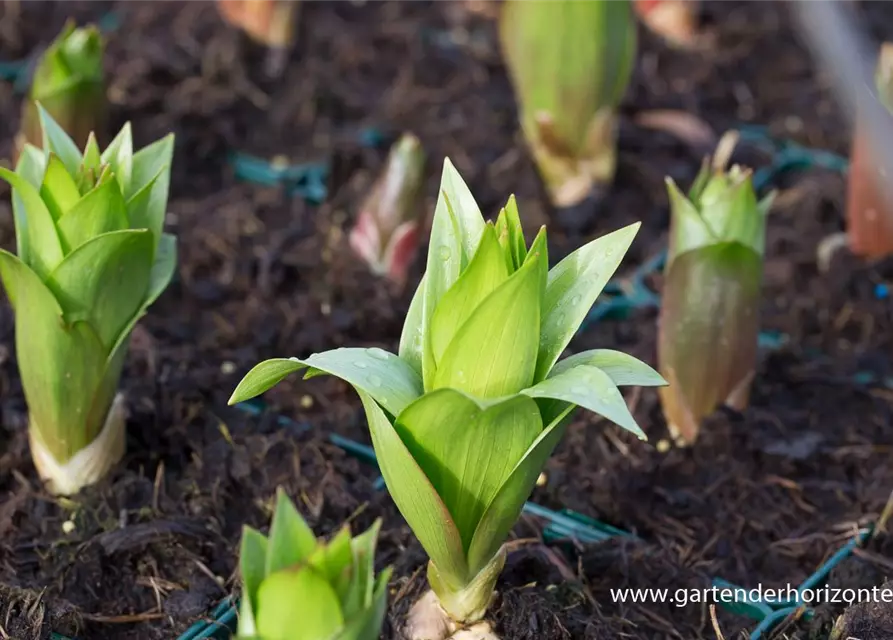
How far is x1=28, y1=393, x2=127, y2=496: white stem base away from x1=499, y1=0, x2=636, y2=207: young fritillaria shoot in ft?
3.45

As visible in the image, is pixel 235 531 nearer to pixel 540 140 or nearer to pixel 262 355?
pixel 262 355

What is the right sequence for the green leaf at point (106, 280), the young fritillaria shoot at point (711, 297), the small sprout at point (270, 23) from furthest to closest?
the small sprout at point (270, 23) < the young fritillaria shoot at point (711, 297) < the green leaf at point (106, 280)

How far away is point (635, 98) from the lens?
2598 mm

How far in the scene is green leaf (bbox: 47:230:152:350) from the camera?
1227 millimetres

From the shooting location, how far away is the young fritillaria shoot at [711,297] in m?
1.50

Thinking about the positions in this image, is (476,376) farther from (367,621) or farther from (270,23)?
(270,23)

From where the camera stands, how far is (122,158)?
133cm

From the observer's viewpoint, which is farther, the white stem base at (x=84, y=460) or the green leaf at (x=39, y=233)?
the white stem base at (x=84, y=460)

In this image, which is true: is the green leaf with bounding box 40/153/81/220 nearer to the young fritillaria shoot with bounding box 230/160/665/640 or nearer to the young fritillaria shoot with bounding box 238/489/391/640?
the young fritillaria shoot with bounding box 230/160/665/640

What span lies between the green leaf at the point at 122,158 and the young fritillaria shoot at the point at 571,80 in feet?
3.23

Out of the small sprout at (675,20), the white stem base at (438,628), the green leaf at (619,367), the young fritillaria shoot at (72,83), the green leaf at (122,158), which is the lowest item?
the small sprout at (675,20)

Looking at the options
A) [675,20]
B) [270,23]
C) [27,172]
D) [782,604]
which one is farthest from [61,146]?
[675,20]

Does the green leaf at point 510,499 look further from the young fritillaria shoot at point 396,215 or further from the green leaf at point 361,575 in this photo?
the young fritillaria shoot at point 396,215

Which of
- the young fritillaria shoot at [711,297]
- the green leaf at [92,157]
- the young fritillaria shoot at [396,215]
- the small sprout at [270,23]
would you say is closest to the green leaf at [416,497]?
the green leaf at [92,157]
